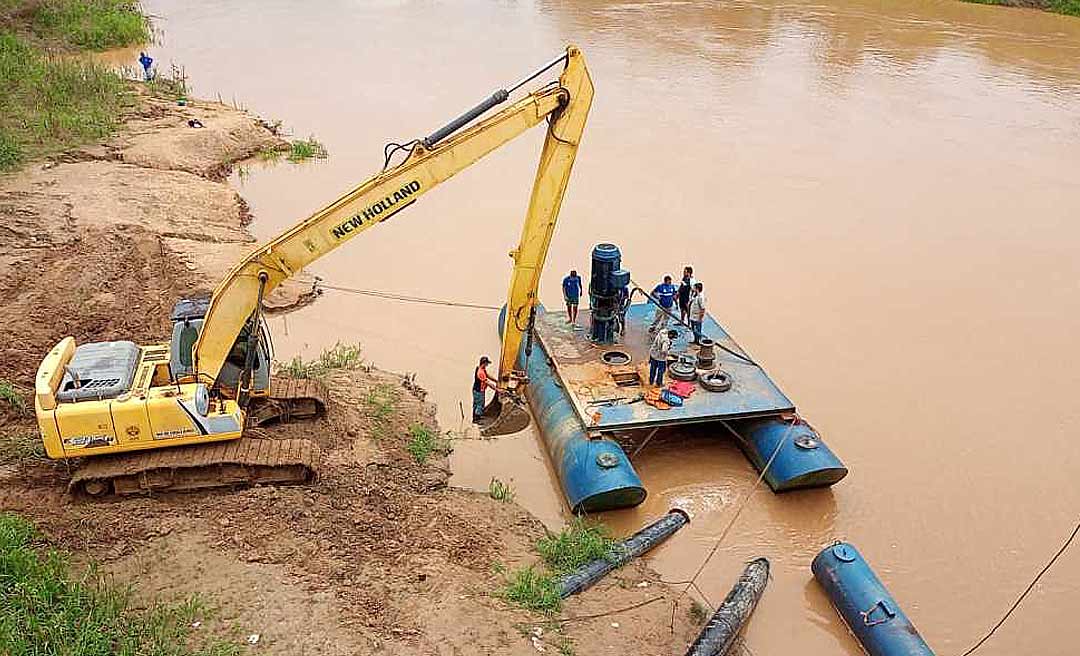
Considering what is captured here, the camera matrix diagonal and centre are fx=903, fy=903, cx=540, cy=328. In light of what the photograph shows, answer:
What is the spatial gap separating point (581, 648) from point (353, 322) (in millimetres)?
7285

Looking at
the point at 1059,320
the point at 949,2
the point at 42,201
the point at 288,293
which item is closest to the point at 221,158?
the point at 42,201

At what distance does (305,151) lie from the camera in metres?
19.8

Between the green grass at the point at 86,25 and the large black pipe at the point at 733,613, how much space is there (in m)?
25.5

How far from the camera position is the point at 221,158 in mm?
19141

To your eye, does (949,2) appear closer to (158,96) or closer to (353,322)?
(158,96)

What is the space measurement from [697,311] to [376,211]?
4.67 metres

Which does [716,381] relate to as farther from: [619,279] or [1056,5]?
[1056,5]

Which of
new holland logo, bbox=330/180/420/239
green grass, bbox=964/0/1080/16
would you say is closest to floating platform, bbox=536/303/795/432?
new holland logo, bbox=330/180/420/239

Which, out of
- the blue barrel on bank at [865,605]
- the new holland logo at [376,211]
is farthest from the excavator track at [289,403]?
the blue barrel on bank at [865,605]

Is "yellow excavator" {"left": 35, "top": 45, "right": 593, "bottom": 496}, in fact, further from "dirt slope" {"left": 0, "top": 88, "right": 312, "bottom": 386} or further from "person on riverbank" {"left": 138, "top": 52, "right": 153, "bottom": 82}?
"person on riverbank" {"left": 138, "top": 52, "right": 153, "bottom": 82}

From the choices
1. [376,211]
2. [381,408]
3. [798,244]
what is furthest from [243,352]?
[798,244]

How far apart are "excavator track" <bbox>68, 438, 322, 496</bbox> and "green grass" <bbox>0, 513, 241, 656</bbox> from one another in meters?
1.21

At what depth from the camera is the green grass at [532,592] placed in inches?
307

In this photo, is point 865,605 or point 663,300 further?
point 663,300
